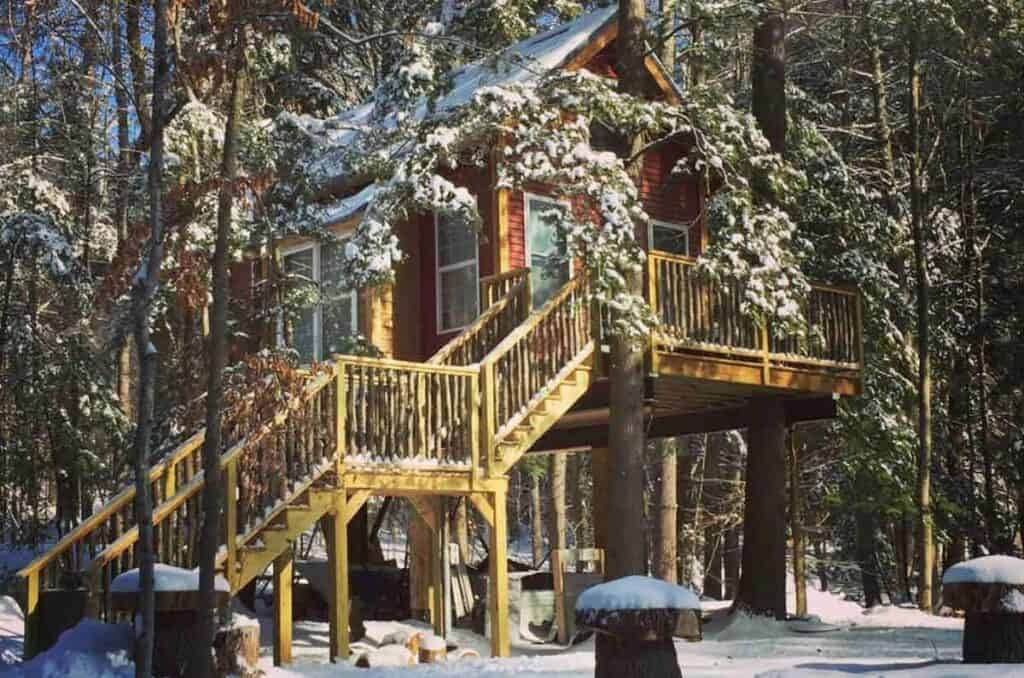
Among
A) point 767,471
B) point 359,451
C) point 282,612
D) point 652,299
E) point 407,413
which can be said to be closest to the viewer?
point 282,612

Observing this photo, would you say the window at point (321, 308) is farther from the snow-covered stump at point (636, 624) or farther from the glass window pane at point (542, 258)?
the snow-covered stump at point (636, 624)

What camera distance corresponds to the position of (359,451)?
46.4 feet

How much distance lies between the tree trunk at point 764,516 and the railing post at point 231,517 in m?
8.12

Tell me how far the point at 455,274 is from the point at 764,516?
526 cm

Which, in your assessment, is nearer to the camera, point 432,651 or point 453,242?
point 432,651

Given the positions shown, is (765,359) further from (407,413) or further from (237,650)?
(237,650)

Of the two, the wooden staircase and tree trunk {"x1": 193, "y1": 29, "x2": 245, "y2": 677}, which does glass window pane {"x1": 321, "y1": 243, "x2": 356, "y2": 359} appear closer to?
the wooden staircase

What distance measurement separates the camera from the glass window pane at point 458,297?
1898 cm

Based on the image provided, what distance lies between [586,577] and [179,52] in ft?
32.8

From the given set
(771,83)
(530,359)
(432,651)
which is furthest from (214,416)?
(771,83)

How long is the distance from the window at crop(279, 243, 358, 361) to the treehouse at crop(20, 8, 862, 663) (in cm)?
4

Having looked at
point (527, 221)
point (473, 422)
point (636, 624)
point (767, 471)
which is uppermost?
point (527, 221)

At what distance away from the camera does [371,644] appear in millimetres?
15906

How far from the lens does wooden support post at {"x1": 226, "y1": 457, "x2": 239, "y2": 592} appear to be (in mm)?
12938
